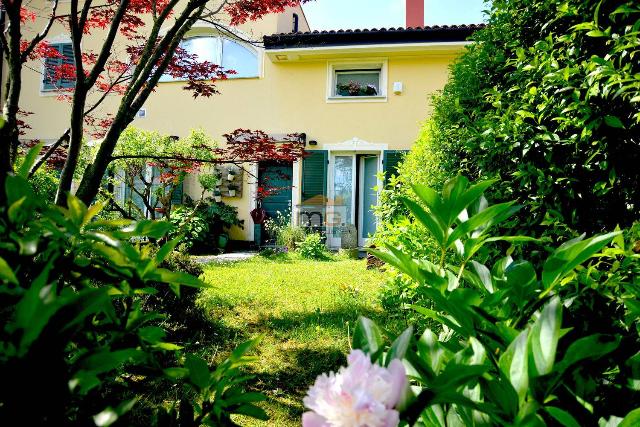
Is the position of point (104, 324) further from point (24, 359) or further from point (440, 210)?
point (440, 210)

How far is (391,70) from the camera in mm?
10508

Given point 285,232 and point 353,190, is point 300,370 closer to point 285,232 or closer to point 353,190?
point 285,232

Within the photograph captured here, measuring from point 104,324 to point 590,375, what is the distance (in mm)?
819

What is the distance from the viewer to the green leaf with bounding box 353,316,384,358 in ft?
2.07

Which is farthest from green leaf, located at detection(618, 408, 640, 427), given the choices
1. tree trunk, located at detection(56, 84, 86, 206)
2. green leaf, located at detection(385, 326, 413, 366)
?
tree trunk, located at detection(56, 84, 86, 206)

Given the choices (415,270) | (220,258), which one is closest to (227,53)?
(220,258)

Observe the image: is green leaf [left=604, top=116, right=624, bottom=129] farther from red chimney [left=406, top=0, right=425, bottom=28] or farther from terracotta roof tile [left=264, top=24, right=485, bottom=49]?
red chimney [left=406, top=0, right=425, bottom=28]

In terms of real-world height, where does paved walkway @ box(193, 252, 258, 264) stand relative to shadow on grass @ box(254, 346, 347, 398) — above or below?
below

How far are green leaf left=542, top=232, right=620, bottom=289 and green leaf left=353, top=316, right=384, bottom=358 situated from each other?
12.3 inches

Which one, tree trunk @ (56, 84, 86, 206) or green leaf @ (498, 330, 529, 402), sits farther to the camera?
tree trunk @ (56, 84, 86, 206)

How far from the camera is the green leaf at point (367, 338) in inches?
24.9

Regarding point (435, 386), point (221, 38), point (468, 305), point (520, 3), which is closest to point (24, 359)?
point (435, 386)

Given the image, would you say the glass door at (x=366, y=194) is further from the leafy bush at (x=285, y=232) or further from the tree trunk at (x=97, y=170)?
the tree trunk at (x=97, y=170)

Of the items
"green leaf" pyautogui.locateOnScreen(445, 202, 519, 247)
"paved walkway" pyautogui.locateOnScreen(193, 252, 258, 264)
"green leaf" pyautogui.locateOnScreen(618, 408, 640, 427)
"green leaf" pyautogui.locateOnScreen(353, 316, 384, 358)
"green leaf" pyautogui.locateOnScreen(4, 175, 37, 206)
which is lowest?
"paved walkway" pyautogui.locateOnScreen(193, 252, 258, 264)
